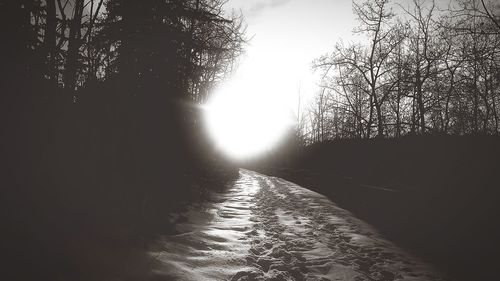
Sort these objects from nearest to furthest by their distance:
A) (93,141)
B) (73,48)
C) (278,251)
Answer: (278,251) → (93,141) → (73,48)

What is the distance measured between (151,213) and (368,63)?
865 inches

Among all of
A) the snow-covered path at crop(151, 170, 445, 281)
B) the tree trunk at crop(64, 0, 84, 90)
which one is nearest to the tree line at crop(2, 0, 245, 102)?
the tree trunk at crop(64, 0, 84, 90)

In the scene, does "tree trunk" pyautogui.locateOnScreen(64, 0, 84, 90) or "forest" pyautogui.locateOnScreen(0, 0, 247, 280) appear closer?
"forest" pyautogui.locateOnScreen(0, 0, 247, 280)

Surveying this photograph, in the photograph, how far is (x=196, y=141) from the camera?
9.01 metres

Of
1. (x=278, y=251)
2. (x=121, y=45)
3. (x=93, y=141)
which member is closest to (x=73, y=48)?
(x=121, y=45)

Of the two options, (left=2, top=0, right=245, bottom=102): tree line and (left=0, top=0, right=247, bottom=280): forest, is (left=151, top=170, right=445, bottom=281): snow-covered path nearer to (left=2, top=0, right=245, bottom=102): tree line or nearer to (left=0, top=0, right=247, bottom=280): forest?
(left=0, top=0, right=247, bottom=280): forest

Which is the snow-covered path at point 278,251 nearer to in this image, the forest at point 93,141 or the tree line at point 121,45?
the forest at point 93,141

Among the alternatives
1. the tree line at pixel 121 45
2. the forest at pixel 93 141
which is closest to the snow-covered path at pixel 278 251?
the forest at pixel 93 141

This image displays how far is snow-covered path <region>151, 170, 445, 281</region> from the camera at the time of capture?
4121mm

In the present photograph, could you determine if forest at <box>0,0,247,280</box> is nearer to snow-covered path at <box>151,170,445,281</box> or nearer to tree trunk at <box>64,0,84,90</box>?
tree trunk at <box>64,0,84,90</box>

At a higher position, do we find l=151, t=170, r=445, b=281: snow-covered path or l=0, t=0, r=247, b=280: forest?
l=0, t=0, r=247, b=280: forest

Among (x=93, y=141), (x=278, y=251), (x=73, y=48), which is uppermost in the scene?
(x=73, y=48)

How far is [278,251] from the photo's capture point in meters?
5.18

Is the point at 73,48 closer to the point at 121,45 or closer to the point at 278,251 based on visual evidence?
the point at 121,45
